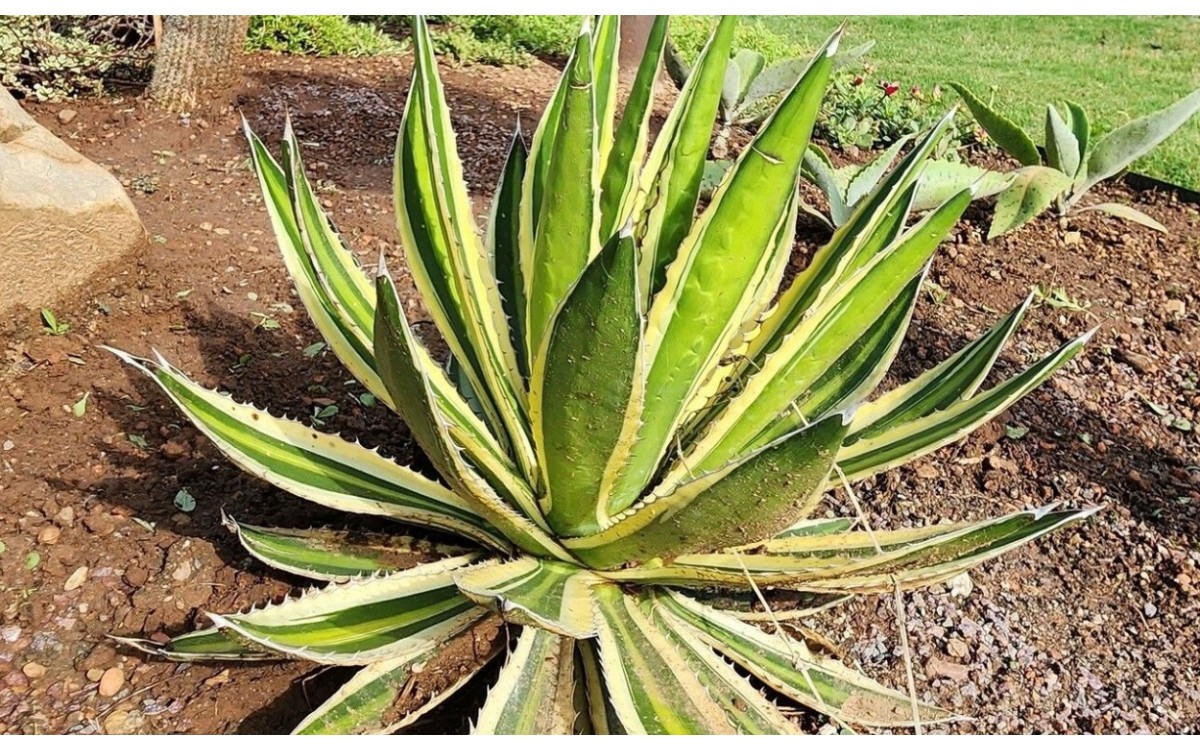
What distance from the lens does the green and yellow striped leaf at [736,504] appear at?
939 millimetres

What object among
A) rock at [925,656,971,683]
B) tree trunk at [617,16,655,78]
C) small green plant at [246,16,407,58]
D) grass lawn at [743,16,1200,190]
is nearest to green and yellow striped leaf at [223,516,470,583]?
rock at [925,656,971,683]

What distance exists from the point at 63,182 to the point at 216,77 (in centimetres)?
118

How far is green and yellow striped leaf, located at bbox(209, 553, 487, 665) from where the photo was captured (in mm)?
1147

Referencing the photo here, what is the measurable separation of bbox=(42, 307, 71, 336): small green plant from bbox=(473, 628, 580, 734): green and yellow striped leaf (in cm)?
138

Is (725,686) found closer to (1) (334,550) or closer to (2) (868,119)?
(1) (334,550)

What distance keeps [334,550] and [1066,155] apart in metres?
2.42

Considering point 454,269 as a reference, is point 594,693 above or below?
below

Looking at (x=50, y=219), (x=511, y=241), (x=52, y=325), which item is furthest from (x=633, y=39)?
(x=511, y=241)

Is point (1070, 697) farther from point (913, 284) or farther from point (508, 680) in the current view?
point (508, 680)

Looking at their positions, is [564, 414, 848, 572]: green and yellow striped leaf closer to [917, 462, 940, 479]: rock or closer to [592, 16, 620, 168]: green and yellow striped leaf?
[592, 16, 620, 168]: green and yellow striped leaf

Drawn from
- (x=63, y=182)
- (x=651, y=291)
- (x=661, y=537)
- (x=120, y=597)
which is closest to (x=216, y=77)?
(x=63, y=182)

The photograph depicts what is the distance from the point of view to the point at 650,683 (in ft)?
3.97

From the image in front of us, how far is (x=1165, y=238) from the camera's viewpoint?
300 cm

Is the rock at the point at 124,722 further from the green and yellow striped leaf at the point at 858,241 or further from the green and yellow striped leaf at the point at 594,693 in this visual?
the green and yellow striped leaf at the point at 858,241
